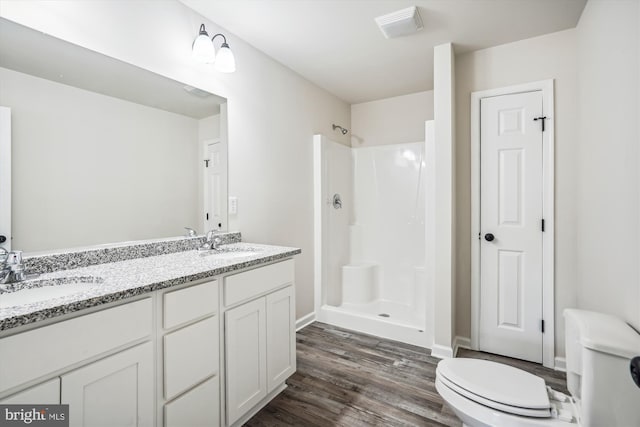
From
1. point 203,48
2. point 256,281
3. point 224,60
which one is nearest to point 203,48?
point 203,48

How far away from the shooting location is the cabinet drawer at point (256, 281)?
1.51 metres

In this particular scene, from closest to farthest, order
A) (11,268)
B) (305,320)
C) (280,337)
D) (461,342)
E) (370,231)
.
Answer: (11,268) < (280,337) < (461,342) < (305,320) < (370,231)

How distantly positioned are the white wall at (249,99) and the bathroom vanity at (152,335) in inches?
27.6

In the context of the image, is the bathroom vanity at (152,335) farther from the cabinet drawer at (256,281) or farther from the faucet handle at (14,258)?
the faucet handle at (14,258)

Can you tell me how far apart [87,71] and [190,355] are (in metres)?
1.43

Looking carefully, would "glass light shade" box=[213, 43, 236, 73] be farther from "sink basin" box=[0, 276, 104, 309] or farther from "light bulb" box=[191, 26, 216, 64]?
"sink basin" box=[0, 276, 104, 309]

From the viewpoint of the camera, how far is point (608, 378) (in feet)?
3.46

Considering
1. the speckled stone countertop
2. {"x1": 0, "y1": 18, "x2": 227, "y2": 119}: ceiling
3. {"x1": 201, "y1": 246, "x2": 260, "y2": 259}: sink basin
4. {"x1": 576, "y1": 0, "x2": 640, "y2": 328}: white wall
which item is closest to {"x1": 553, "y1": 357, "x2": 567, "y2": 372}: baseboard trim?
{"x1": 576, "y1": 0, "x2": 640, "y2": 328}: white wall

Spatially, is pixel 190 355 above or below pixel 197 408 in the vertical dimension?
above

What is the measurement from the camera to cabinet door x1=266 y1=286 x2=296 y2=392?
176 centimetres

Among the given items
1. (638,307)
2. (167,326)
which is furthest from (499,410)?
(167,326)

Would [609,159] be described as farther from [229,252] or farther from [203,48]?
[203,48]

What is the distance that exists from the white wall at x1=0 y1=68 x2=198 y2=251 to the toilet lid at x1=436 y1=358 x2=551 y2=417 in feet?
5.51

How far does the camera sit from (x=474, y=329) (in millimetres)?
2479
